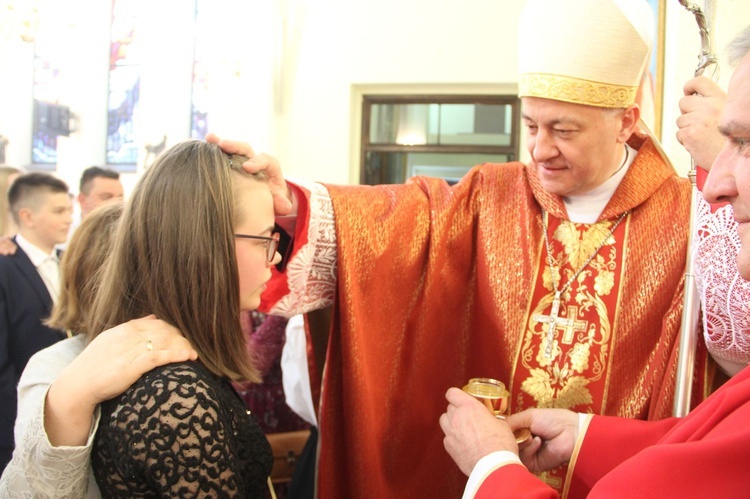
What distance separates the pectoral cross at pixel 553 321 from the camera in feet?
6.49

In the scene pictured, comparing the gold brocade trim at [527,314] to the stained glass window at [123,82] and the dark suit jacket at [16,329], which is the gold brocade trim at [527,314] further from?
the stained glass window at [123,82]

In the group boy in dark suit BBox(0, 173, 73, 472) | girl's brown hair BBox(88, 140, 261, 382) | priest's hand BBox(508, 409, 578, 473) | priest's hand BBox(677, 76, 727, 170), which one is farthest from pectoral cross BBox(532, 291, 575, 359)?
boy in dark suit BBox(0, 173, 73, 472)

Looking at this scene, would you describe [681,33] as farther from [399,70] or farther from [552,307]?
[399,70]

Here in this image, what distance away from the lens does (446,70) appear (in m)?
7.66

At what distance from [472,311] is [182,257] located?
104 cm

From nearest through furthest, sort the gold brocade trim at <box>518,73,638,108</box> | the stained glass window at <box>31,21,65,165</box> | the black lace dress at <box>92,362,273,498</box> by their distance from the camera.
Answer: the black lace dress at <box>92,362,273,498</box>
the gold brocade trim at <box>518,73,638,108</box>
the stained glass window at <box>31,21,65,165</box>

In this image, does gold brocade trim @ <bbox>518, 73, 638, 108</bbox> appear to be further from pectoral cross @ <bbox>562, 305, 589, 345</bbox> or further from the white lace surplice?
pectoral cross @ <bbox>562, 305, 589, 345</bbox>

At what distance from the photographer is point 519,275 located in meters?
2.06

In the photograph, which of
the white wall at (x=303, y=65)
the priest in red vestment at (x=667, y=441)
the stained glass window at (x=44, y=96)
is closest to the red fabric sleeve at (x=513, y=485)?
the priest in red vestment at (x=667, y=441)

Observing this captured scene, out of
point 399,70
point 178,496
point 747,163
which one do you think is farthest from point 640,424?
point 399,70

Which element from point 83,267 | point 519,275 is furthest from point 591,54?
point 83,267

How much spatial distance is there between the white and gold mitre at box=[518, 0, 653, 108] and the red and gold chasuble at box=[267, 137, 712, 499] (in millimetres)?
218

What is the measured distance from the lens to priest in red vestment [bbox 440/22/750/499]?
1.01 m

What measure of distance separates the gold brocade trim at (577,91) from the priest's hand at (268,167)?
777 millimetres
